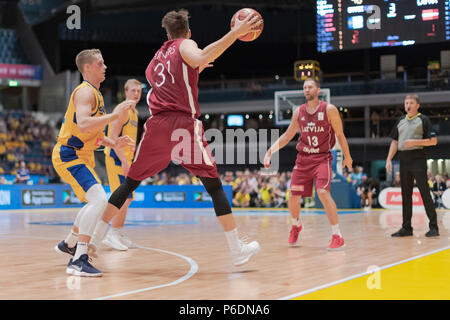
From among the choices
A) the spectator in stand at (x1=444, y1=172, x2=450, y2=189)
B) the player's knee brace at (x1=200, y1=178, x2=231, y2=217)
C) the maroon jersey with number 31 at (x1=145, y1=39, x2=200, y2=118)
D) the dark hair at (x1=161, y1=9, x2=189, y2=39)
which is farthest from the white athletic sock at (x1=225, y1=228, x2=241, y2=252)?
the spectator in stand at (x1=444, y1=172, x2=450, y2=189)

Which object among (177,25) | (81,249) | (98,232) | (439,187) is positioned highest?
(177,25)

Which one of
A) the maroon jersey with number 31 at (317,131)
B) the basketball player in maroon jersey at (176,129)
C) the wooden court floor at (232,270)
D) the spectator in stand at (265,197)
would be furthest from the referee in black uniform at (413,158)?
the spectator in stand at (265,197)

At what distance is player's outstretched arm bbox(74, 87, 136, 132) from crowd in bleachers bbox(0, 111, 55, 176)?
20948mm

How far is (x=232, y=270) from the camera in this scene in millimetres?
5438

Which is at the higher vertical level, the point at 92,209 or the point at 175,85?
the point at 175,85

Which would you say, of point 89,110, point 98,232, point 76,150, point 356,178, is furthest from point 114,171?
point 356,178

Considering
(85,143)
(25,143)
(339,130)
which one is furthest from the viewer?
(25,143)

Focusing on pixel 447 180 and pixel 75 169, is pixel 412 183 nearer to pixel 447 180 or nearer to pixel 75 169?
pixel 75 169

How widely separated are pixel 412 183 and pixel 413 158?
0.36 m

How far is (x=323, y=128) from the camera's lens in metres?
7.48

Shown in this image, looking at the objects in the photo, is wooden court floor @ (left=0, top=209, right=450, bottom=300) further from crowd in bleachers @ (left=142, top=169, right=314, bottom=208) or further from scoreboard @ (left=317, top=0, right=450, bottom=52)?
crowd in bleachers @ (left=142, top=169, right=314, bottom=208)

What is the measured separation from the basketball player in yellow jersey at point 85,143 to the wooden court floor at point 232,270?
1.56 feet
